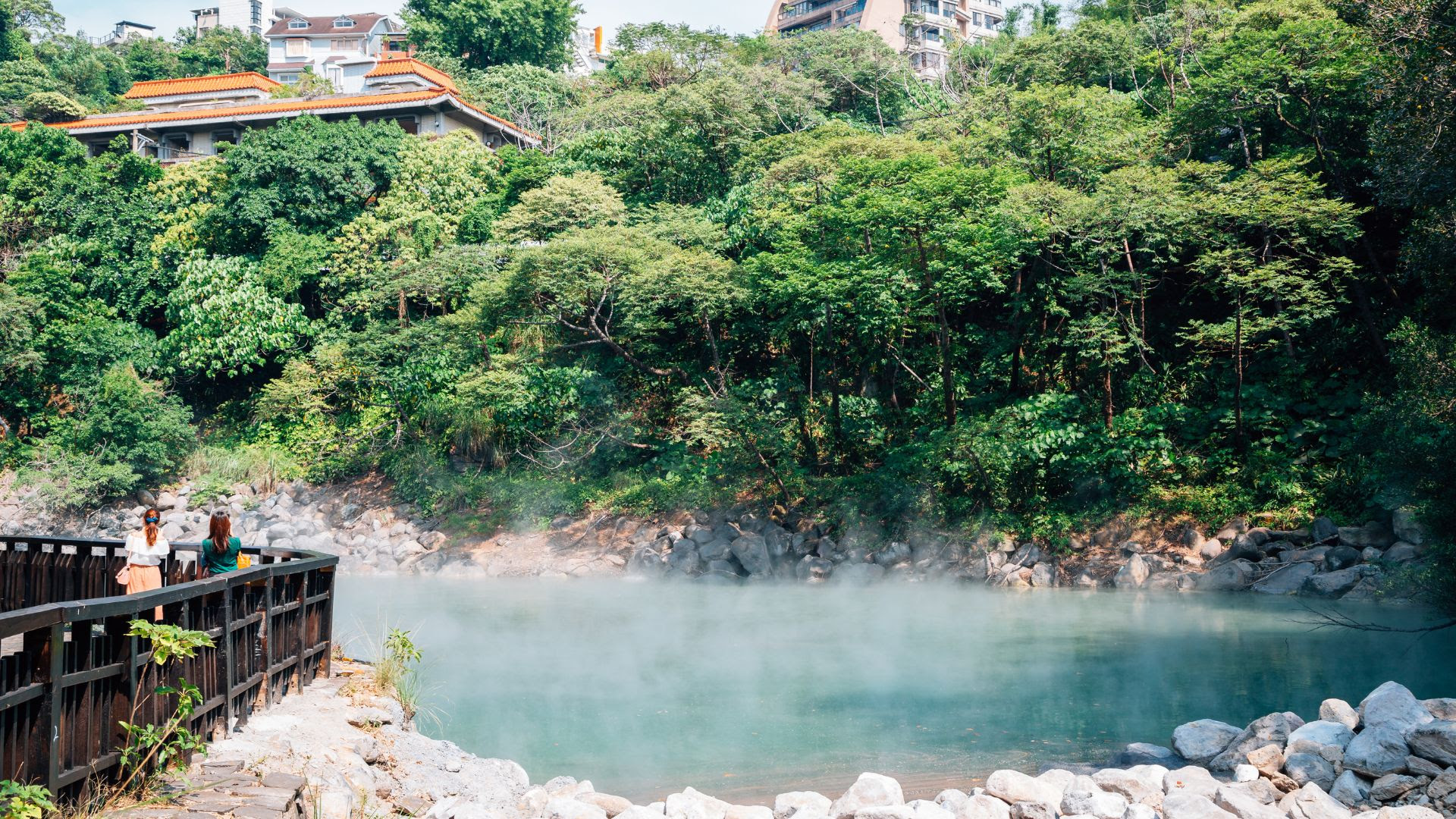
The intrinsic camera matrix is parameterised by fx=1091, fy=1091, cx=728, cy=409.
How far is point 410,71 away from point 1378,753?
35058 mm

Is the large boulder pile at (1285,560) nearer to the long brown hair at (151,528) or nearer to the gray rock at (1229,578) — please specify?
the gray rock at (1229,578)

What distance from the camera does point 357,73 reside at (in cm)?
4981

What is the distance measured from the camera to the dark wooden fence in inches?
162

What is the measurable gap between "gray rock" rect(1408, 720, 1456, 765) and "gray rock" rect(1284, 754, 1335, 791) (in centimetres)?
55

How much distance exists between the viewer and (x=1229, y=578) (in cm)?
1541

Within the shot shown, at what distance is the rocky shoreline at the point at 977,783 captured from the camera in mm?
6184

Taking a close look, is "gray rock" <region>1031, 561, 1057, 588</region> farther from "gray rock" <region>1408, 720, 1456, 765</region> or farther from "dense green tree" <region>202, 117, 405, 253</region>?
"dense green tree" <region>202, 117, 405, 253</region>

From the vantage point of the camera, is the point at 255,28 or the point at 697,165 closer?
the point at 697,165

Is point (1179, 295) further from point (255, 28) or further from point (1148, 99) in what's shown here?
point (255, 28)

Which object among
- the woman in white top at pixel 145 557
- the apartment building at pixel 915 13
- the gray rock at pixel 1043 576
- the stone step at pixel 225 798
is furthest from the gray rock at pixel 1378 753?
the apartment building at pixel 915 13

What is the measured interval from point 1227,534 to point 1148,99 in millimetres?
10960

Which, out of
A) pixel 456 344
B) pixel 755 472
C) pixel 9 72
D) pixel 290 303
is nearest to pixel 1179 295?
pixel 755 472

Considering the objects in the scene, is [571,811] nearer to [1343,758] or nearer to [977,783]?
[977,783]

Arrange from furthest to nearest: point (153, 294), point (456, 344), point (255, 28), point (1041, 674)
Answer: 1. point (255, 28)
2. point (153, 294)
3. point (456, 344)
4. point (1041, 674)
